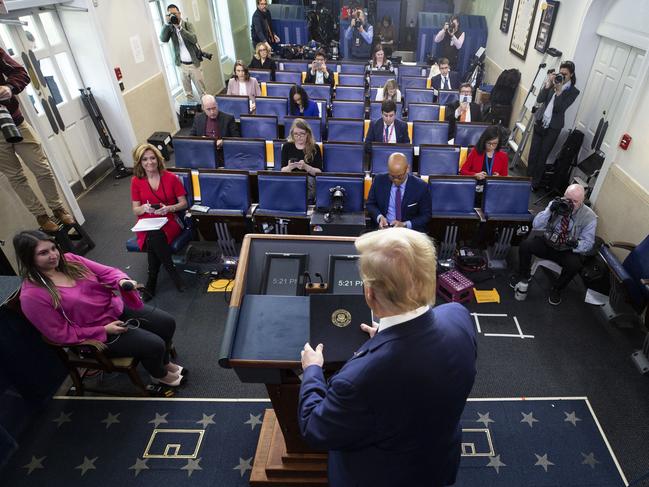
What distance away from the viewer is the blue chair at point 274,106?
20.4 feet

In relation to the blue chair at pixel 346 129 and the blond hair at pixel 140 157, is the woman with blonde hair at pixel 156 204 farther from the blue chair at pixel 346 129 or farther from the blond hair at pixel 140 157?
the blue chair at pixel 346 129

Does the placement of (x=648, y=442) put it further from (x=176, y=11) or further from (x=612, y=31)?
(x=176, y=11)

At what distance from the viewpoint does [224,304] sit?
3838 mm

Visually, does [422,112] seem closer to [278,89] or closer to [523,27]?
[278,89]

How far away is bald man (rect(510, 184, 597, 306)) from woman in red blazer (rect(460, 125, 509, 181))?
0.84m

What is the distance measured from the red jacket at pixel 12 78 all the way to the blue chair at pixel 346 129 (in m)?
3.40

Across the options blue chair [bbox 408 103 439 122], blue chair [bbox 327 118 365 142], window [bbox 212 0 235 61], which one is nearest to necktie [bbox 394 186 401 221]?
blue chair [bbox 327 118 365 142]

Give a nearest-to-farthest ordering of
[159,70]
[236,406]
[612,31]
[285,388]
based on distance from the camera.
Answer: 1. [285,388]
2. [236,406]
3. [612,31]
4. [159,70]

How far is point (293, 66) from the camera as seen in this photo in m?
8.61

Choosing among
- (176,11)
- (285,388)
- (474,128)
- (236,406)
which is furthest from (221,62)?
(285,388)


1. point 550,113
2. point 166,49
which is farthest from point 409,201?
point 166,49

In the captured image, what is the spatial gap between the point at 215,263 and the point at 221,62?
849 cm

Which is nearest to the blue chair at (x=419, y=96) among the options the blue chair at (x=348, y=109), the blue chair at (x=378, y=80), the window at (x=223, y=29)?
the blue chair at (x=378, y=80)

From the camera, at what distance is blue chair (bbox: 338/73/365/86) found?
7.82 m
